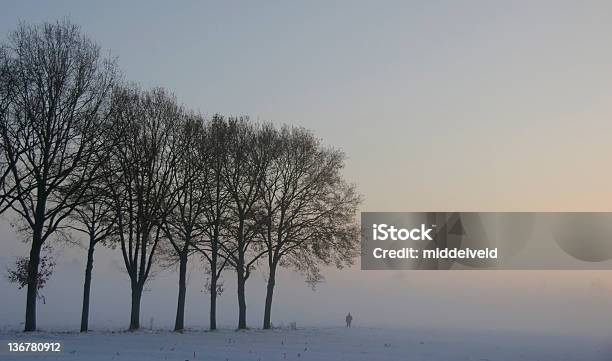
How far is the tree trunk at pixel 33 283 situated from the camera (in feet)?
132

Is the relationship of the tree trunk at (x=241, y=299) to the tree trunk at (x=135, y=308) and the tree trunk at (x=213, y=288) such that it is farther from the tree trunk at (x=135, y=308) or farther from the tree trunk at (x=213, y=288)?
the tree trunk at (x=135, y=308)

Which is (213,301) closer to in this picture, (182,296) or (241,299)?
(241,299)

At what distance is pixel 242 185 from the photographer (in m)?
56.8

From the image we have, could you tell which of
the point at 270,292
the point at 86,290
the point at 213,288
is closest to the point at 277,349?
the point at 86,290

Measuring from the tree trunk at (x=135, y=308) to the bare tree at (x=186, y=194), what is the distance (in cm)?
333

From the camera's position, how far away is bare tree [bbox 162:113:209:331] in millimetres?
50375

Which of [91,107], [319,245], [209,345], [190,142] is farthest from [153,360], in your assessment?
[319,245]

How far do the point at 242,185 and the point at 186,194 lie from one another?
6.12 m

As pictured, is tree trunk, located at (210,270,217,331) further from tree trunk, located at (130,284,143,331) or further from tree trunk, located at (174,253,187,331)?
tree trunk, located at (130,284,143,331)

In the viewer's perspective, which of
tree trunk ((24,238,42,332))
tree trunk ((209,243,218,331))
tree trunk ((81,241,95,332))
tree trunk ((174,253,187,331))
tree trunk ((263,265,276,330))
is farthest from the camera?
tree trunk ((263,265,276,330))

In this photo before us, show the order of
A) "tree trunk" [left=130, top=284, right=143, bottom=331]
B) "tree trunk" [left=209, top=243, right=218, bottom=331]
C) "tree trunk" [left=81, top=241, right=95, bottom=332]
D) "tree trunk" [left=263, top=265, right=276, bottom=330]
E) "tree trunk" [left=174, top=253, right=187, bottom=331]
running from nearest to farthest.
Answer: "tree trunk" [left=81, top=241, right=95, bottom=332] → "tree trunk" [left=130, top=284, right=143, bottom=331] → "tree trunk" [left=174, top=253, right=187, bottom=331] → "tree trunk" [left=209, top=243, right=218, bottom=331] → "tree trunk" [left=263, top=265, right=276, bottom=330]

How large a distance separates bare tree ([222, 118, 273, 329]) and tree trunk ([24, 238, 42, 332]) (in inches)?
648

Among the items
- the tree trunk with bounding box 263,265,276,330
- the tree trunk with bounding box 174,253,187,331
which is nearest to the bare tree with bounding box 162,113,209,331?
the tree trunk with bounding box 174,253,187,331

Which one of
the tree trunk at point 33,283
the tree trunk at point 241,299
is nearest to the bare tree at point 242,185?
the tree trunk at point 241,299
